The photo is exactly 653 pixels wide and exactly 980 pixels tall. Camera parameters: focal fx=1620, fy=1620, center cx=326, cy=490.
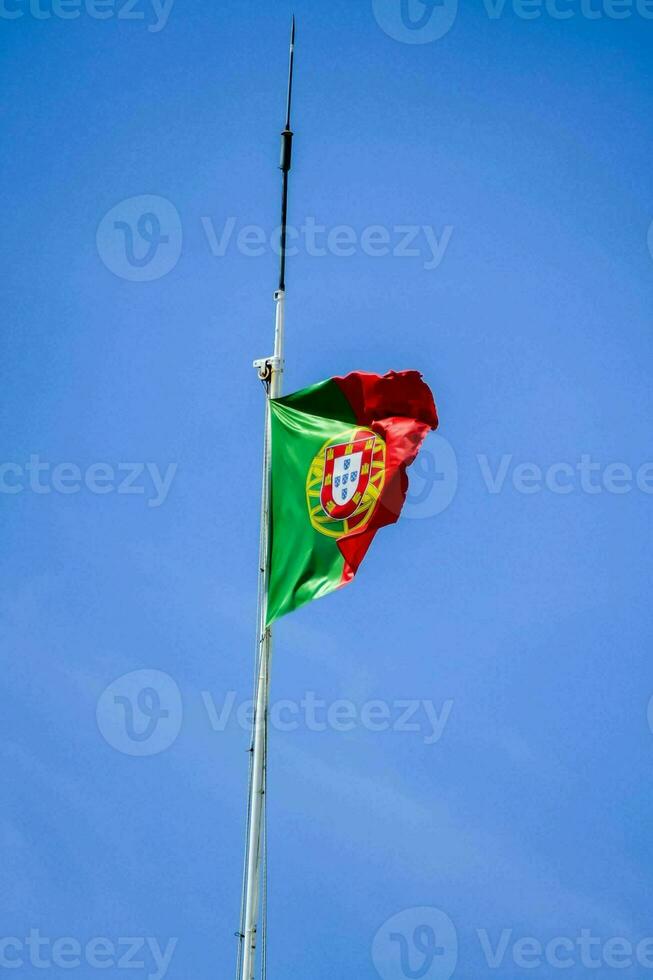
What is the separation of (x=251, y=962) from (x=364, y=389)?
34.3ft

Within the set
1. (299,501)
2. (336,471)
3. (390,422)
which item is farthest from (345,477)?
(390,422)

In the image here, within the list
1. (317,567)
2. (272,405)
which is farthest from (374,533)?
(272,405)

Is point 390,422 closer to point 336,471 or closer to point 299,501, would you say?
point 336,471

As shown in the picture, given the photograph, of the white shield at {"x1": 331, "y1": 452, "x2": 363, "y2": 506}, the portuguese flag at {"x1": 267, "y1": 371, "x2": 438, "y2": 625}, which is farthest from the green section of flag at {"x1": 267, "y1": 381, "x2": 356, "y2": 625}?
the white shield at {"x1": 331, "y1": 452, "x2": 363, "y2": 506}

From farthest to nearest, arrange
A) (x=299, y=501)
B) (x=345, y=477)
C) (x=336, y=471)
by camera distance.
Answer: (x=299, y=501), (x=336, y=471), (x=345, y=477)

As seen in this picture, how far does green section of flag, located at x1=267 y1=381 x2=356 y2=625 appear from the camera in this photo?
28.6 m

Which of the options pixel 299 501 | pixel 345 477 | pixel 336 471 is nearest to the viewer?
pixel 345 477

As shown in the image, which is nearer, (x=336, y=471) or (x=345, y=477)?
(x=345, y=477)

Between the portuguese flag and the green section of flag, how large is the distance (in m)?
0.02

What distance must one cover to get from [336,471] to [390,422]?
1.36 metres

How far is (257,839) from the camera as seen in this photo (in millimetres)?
28891

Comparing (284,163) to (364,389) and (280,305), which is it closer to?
(280,305)

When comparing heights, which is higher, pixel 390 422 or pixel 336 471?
pixel 390 422

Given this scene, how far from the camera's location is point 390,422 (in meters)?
29.5
